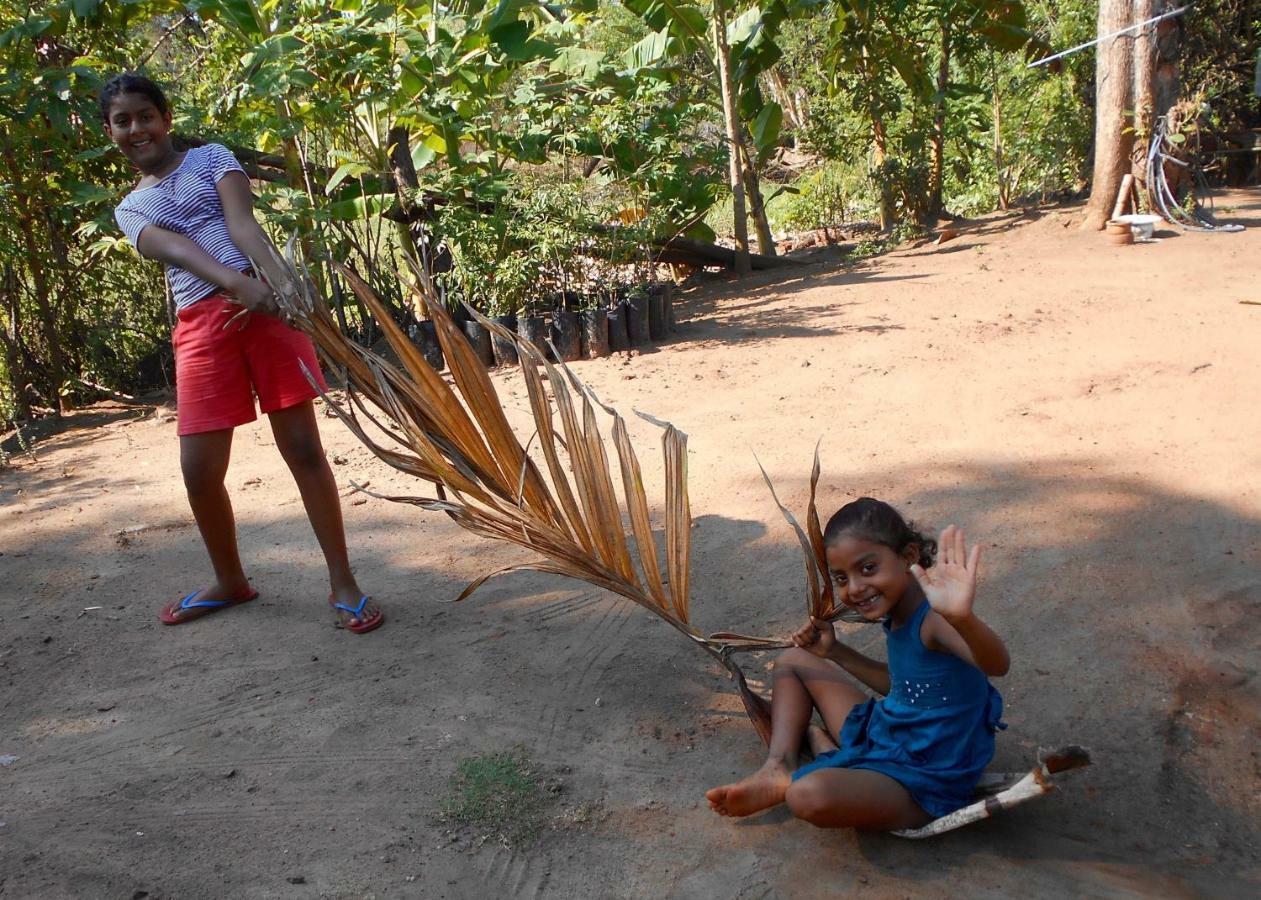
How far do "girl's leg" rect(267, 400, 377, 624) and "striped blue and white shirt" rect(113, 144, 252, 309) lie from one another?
1.52ft

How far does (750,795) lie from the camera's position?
7.96 ft

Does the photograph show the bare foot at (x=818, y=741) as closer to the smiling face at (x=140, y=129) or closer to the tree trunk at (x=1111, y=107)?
the smiling face at (x=140, y=129)

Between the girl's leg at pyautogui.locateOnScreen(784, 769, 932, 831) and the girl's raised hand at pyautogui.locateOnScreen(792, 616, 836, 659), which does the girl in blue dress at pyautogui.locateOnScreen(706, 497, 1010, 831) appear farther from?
the girl's raised hand at pyautogui.locateOnScreen(792, 616, 836, 659)

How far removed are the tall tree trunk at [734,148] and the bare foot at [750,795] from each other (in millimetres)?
8115

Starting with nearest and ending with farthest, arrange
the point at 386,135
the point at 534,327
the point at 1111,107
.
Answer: the point at 534,327, the point at 386,135, the point at 1111,107

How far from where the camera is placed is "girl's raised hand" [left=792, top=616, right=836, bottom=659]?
2.65 metres

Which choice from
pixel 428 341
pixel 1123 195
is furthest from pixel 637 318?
pixel 1123 195

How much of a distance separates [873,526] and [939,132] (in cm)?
987

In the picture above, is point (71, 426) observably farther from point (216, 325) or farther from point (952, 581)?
point (952, 581)

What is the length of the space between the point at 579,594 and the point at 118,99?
2127mm

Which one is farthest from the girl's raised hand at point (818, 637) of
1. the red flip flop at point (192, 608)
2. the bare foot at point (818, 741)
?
the red flip flop at point (192, 608)

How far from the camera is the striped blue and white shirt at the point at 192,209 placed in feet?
10.8

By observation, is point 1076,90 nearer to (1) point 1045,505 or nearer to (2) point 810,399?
(2) point 810,399

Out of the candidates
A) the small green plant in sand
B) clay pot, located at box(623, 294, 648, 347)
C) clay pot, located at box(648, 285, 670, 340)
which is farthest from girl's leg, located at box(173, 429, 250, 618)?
clay pot, located at box(648, 285, 670, 340)
